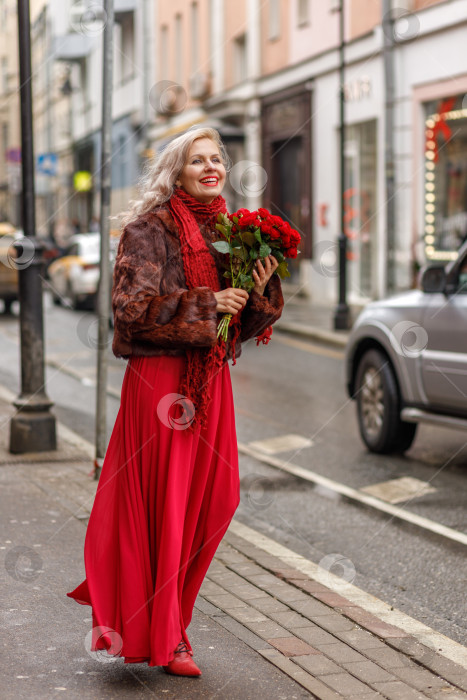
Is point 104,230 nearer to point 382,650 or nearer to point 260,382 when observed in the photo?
point 382,650

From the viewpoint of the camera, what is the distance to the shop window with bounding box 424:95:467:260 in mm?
18812

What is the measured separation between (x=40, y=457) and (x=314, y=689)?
424 centimetres

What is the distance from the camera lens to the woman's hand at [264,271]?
13.1 feet

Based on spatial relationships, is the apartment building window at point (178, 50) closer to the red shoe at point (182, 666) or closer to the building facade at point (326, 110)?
the building facade at point (326, 110)

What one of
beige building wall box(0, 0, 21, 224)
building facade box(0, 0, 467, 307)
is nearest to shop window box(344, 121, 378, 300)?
building facade box(0, 0, 467, 307)

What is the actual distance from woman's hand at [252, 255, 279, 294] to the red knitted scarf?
0.16 m

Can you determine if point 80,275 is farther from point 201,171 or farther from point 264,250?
point 264,250

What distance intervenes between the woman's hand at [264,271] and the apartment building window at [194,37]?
2811cm

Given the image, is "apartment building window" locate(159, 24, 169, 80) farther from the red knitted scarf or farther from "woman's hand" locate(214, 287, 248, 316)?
"woman's hand" locate(214, 287, 248, 316)

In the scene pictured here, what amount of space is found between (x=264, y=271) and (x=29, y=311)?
433cm

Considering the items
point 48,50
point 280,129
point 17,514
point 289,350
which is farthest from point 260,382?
point 48,50

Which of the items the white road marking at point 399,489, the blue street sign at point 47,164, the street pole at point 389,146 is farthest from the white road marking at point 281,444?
the blue street sign at point 47,164

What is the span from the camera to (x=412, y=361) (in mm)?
8328

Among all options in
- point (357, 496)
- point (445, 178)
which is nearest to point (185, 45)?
point (445, 178)
